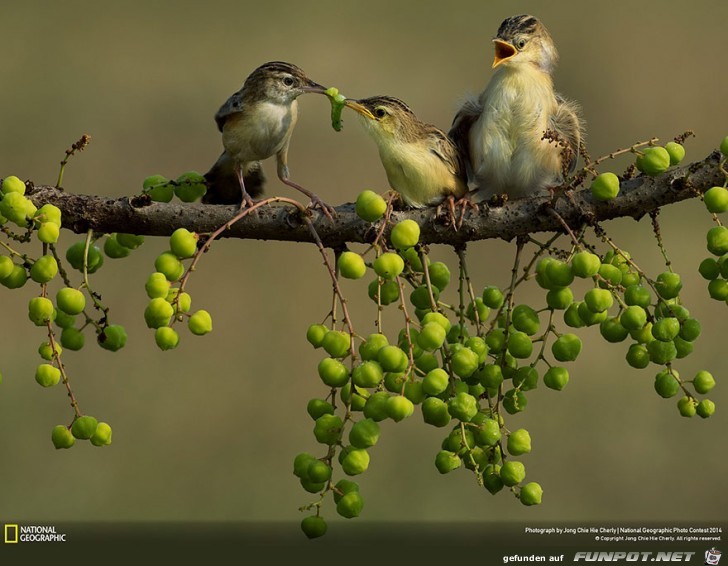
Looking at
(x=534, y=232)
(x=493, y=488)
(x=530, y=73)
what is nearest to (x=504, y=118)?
(x=530, y=73)

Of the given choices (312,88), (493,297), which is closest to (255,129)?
(312,88)

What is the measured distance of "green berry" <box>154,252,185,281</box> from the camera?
154 cm

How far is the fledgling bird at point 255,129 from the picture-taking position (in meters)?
2.71

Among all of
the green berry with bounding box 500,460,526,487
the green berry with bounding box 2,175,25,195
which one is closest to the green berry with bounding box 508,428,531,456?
the green berry with bounding box 500,460,526,487

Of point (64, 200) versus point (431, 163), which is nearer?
point (64, 200)

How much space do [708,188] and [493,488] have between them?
66 cm

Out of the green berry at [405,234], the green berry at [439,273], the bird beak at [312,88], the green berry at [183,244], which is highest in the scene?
the bird beak at [312,88]

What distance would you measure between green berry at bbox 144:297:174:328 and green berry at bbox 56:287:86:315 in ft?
0.53

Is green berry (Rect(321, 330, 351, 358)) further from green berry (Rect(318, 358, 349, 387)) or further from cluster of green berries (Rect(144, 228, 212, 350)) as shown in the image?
cluster of green berries (Rect(144, 228, 212, 350))

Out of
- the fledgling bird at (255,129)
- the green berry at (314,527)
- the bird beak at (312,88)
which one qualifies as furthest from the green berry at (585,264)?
the bird beak at (312,88)

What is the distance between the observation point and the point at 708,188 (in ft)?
5.65

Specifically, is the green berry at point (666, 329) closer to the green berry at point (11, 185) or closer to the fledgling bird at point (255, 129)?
the green berry at point (11, 185)

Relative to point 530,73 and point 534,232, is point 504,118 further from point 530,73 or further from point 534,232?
point 534,232

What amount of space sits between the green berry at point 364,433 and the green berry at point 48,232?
586mm
